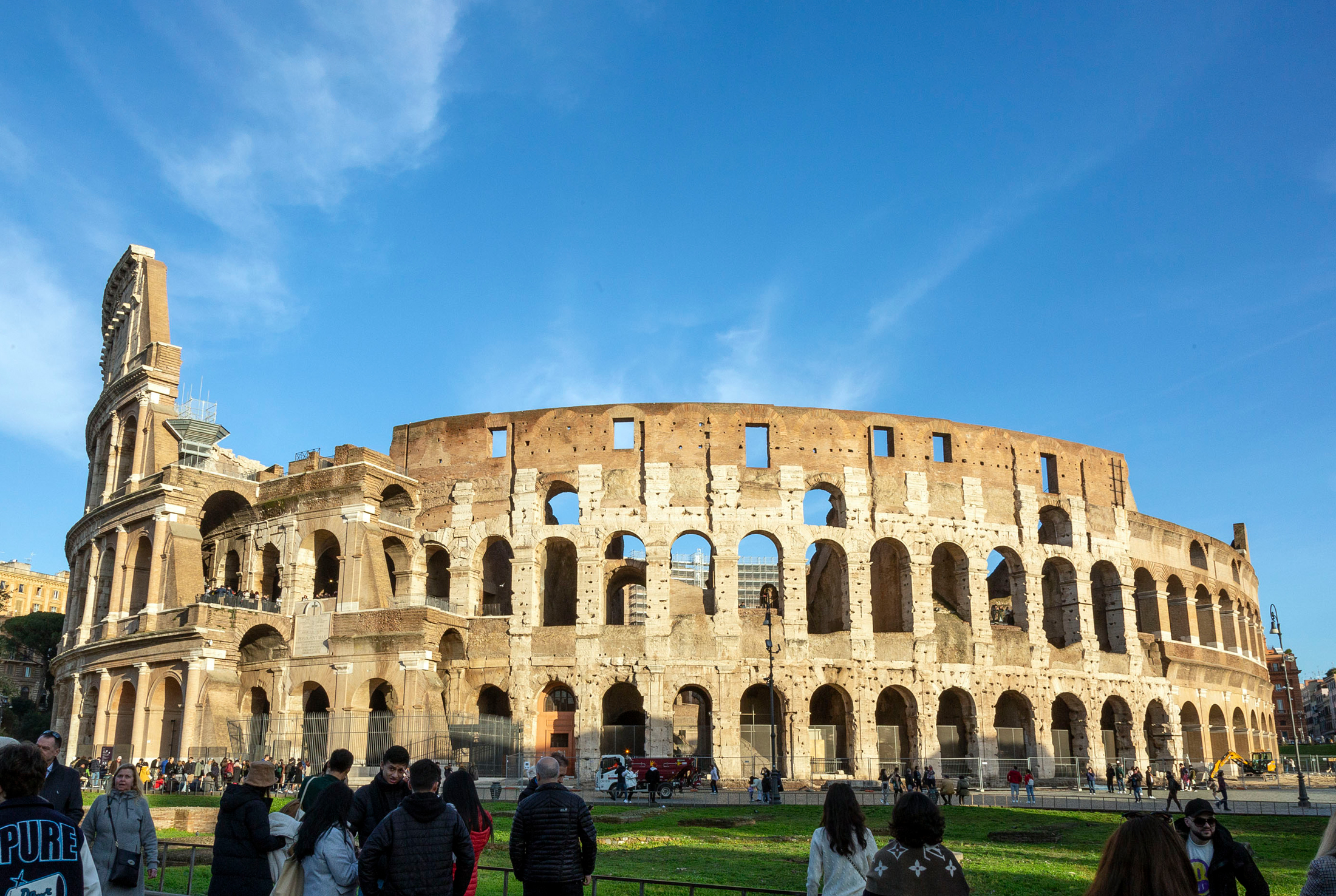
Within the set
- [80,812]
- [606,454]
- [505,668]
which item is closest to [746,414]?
[606,454]

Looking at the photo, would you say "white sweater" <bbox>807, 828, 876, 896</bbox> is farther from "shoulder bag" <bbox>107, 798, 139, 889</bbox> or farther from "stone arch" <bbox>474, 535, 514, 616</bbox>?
"stone arch" <bbox>474, 535, 514, 616</bbox>

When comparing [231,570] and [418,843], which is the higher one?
[231,570]

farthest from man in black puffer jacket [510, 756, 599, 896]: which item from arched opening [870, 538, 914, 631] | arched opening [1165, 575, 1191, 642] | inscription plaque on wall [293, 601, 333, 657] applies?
arched opening [1165, 575, 1191, 642]

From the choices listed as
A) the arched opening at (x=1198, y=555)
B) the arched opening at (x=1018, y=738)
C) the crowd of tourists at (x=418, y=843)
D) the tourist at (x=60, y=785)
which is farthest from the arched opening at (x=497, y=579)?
the crowd of tourists at (x=418, y=843)

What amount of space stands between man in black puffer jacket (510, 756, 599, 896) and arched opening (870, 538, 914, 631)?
29.8 meters

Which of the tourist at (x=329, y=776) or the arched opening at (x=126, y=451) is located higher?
the arched opening at (x=126, y=451)

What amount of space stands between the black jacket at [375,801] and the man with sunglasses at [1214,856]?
15.1ft

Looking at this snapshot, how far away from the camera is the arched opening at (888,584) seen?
35875mm

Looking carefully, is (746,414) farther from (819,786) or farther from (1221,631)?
(1221,631)

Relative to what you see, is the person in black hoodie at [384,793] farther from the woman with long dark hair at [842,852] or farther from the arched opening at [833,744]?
the arched opening at [833,744]

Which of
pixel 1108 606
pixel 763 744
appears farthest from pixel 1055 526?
pixel 763 744

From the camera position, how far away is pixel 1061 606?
37625 millimetres

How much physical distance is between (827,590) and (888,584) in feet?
7.20

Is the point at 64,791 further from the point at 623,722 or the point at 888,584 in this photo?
the point at 888,584
